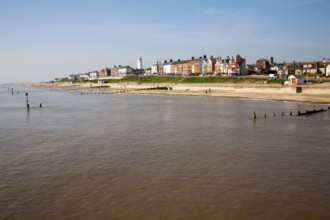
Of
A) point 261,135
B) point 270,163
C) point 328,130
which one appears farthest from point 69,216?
point 328,130

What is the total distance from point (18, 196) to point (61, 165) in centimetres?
498

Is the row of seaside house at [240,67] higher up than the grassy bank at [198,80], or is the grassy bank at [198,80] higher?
the row of seaside house at [240,67]

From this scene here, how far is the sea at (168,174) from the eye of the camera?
12.7 metres

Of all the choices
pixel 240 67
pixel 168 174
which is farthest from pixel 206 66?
pixel 168 174

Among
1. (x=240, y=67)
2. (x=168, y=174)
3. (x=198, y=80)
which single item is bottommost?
(x=168, y=174)

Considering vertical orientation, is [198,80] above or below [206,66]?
below

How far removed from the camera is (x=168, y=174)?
17016mm

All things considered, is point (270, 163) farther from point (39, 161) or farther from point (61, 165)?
point (39, 161)

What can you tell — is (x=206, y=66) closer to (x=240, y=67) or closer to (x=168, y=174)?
(x=240, y=67)

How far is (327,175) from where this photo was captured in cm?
1650

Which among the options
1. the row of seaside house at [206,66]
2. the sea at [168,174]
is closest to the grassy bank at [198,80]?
the row of seaside house at [206,66]

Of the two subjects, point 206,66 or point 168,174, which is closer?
point 168,174

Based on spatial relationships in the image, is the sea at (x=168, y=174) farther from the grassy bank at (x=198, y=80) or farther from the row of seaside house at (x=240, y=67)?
the row of seaside house at (x=240, y=67)

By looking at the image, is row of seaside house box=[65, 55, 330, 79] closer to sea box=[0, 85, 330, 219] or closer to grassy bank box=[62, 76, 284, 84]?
grassy bank box=[62, 76, 284, 84]
